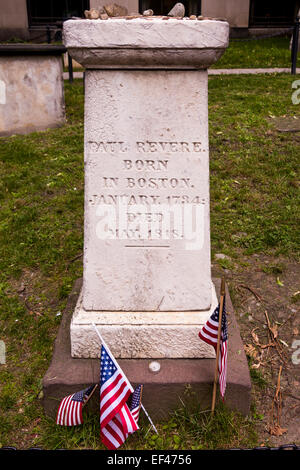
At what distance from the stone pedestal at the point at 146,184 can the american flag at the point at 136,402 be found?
0.88ft

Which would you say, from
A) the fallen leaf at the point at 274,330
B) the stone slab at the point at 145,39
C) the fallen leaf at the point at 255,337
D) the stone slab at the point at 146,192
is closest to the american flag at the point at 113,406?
the stone slab at the point at 146,192

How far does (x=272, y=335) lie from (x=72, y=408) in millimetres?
1482

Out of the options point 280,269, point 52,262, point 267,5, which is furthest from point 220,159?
point 267,5

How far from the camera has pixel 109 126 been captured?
8.04 ft

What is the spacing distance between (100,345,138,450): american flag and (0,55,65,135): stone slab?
5.18m

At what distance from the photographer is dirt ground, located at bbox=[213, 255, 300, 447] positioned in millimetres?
2656

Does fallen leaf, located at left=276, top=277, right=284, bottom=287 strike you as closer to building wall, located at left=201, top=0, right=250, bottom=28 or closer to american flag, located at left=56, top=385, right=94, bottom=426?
american flag, located at left=56, top=385, right=94, bottom=426

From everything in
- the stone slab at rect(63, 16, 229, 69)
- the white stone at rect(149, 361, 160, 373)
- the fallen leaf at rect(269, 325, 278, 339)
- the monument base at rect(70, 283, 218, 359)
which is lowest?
the fallen leaf at rect(269, 325, 278, 339)

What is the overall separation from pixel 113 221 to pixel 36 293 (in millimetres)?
1527

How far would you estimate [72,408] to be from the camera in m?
2.44

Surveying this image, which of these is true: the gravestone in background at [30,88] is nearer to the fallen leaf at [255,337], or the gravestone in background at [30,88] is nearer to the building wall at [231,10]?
the fallen leaf at [255,337]

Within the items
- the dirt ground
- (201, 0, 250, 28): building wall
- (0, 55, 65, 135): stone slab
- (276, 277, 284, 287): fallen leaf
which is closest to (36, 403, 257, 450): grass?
the dirt ground

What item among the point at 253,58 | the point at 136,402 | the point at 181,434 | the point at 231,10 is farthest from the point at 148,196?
the point at 231,10

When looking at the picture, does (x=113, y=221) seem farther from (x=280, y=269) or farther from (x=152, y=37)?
(x=280, y=269)
